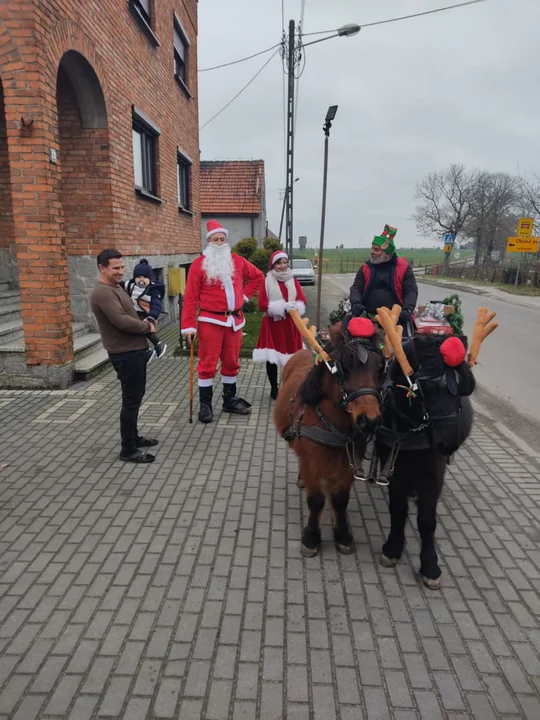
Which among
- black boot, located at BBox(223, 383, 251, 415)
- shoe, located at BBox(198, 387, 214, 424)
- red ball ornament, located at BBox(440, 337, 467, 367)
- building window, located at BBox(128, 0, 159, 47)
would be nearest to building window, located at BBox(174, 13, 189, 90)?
building window, located at BBox(128, 0, 159, 47)

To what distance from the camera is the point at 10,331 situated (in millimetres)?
6945

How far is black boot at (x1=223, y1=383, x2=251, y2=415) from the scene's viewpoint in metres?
5.98

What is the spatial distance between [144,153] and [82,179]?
10.3 ft

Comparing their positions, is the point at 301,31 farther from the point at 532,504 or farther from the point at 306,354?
the point at 532,504

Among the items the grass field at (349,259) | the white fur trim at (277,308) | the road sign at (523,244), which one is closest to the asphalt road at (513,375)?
the white fur trim at (277,308)

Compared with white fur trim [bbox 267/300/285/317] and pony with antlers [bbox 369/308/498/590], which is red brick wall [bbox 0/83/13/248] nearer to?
white fur trim [bbox 267/300/285/317]

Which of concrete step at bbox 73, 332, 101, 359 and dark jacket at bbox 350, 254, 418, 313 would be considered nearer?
dark jacket at bbox 350, 254, 418, 313

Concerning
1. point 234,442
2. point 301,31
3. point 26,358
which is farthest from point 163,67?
point 234,442

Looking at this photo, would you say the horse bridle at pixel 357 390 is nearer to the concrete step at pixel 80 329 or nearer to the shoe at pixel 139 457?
the shoe at pixel 139 457

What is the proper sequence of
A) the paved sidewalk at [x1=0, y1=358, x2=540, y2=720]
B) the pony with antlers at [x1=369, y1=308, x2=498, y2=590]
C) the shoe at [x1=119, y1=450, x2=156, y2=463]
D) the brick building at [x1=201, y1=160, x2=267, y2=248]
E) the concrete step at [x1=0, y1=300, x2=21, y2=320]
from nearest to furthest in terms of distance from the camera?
the paved sidewalk at [x1=0, y1=358, x2=540, y2=720] < the pony with antlers at [x1=369, y1=308, x2=498, y2=590] < the shoe at [x1=119, y1=450, x2=156, y2=463] < the concrete step at [x1=0, y1=300, x2=21, y2=320] < the brick building at [x1=201, y1=160, x2=267, y2=248]

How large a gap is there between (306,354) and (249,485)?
127 centimetres

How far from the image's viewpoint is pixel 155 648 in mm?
2434

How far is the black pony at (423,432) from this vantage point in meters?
2.54

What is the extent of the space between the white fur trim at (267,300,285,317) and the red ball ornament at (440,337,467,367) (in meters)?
3.47
